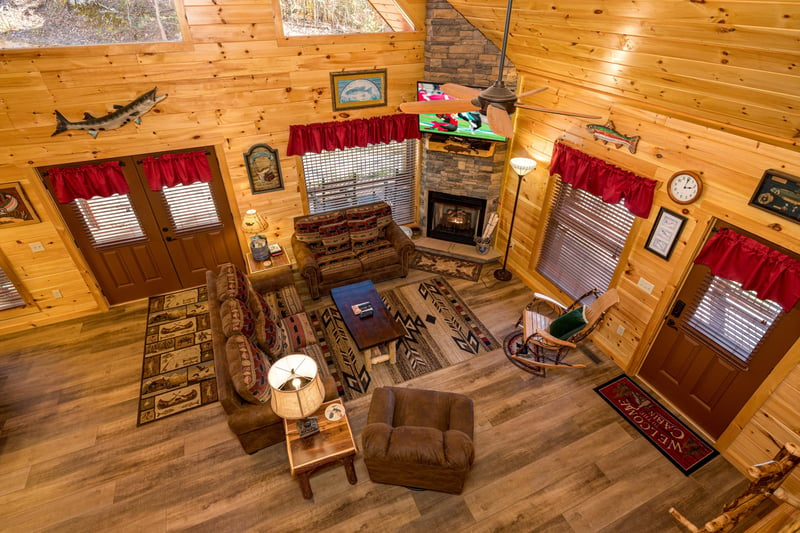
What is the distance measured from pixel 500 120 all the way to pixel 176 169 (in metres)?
5.05

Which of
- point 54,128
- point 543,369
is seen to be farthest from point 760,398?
point 54,128

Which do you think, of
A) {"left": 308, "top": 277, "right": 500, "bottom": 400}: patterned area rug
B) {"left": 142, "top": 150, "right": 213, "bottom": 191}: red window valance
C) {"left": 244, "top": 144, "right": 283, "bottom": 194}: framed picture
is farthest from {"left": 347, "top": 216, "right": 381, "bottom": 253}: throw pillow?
{"left": 142, "top": 150, "right": 213, "bottom": 191}: red window valance

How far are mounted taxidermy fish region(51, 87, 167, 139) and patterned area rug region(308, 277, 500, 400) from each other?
3.69m

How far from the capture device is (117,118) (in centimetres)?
546

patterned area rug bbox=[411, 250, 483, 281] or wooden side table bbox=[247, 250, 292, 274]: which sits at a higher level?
wooden side table bbox=[247, 250, 292, 274]

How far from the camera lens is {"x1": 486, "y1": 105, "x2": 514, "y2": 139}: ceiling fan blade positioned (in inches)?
111

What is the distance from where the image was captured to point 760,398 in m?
4.18

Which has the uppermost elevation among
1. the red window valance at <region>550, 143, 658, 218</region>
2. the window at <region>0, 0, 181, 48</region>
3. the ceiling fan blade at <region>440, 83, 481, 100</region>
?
the window at <region>0, 0, 181, 48</region>

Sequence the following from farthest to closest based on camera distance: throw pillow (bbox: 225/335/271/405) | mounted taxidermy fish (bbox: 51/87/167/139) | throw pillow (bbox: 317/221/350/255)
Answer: throw pillow (bbox: 317/221/350/255) < mounted taxidermy fish (bbox: 51/87/167/139) < throw pillow (bbox: 225/335/271/405)

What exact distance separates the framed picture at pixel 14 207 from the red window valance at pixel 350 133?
3.55m

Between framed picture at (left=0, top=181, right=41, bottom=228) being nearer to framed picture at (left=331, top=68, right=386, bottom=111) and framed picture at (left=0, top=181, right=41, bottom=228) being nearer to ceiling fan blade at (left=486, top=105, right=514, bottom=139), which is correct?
framed picture at (left=331, top=68, right=386, bottom=111)

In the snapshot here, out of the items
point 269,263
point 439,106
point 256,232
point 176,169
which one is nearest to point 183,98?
point 176,169

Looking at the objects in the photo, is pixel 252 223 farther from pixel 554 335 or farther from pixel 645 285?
pixel 645 285

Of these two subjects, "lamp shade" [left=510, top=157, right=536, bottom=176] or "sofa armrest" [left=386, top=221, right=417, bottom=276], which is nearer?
"lamp shade" [left=510, top=157, right=536, bottom=176]
